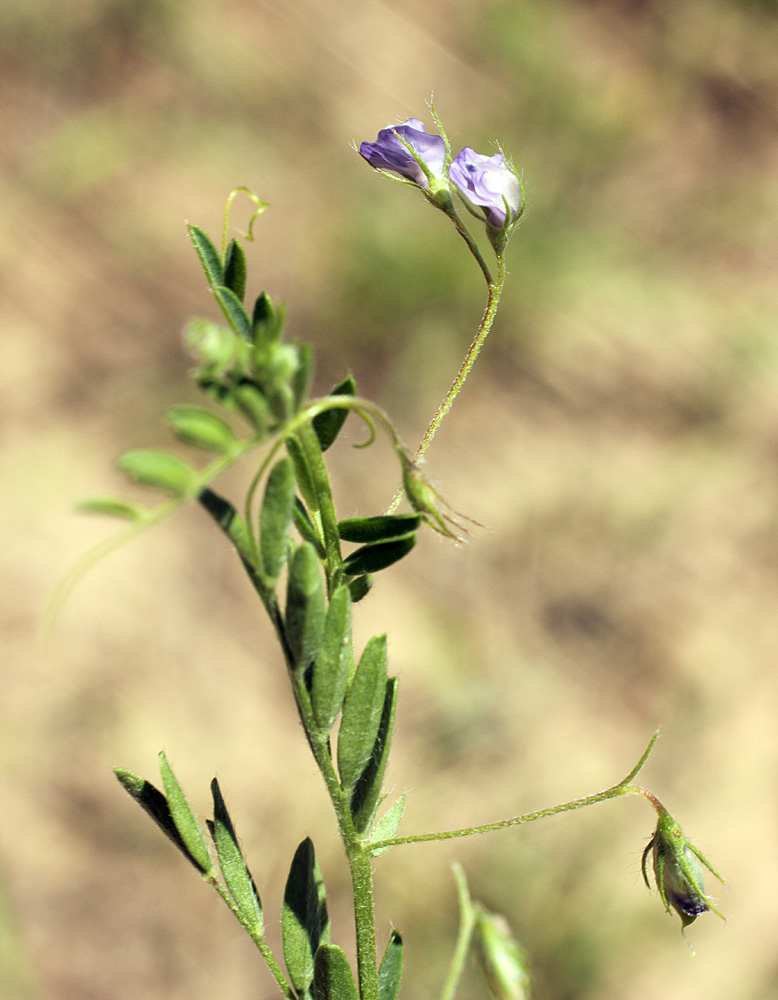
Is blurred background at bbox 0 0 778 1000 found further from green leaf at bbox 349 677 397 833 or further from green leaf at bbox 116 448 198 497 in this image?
green leaf at bbox 116 448 198 497

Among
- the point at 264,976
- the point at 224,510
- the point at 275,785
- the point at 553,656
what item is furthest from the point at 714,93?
the point at 224,510

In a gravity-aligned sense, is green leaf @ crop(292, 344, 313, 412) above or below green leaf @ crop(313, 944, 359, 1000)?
above

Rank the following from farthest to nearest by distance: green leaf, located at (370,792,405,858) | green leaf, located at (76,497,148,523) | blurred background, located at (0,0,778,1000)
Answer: blurred background, located at (0,0,778,1000)
green leaf, located at (370,792,405,858)
green leaf, located at (76,497,148,523)

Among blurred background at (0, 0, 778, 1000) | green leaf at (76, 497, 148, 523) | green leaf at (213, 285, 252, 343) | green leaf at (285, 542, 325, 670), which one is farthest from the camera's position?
blurred background at (0, 0, 778, 1000)

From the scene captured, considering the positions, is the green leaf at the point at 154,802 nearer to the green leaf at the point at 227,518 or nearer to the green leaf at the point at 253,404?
the green leaf at the point at 227,518

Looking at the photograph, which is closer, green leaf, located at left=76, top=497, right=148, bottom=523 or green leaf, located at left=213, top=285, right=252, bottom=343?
green leaf, located at left=76, top=497, right=148, bottom=523

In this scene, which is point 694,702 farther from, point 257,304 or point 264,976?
point 257,304

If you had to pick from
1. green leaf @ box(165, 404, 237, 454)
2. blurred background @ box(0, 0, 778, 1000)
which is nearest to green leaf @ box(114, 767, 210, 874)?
green leaf @ box(165, 404, 237, 454)

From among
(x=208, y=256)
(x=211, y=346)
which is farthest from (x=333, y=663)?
(x=208, y=256)
